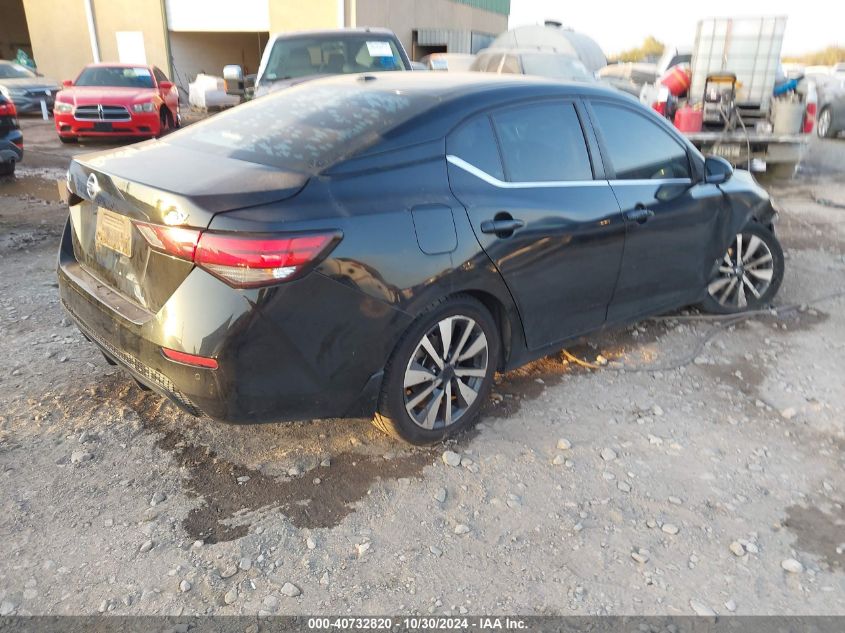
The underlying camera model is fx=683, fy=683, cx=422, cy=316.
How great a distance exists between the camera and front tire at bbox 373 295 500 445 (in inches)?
120

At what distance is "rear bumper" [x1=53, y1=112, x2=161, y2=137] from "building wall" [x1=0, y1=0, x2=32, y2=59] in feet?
89.9

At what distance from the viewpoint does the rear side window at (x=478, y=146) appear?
10.4 ft

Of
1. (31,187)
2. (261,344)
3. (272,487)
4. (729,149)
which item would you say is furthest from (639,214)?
(31,187)

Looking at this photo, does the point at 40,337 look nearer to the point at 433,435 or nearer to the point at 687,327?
the point at 433,435

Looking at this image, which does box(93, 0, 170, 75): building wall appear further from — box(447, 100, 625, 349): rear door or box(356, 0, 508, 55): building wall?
box(447, 100, 625, 349): rear door

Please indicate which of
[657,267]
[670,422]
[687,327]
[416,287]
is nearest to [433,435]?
[416,287]

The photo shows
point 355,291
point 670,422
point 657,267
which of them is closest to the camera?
point 355,291

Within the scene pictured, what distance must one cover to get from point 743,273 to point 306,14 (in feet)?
66.6

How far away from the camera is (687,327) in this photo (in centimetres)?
484

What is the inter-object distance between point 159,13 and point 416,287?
2547cm

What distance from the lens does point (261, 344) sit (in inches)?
103

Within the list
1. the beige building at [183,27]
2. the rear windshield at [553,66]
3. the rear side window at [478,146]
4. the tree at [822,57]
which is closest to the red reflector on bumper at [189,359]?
the rear side window at [478,146]

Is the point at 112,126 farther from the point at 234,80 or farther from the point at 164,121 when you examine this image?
the point at 234,80

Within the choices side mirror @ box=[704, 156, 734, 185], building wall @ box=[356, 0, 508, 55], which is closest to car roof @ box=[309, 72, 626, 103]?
side mirror @ box=[704, 156, 734, 185]
